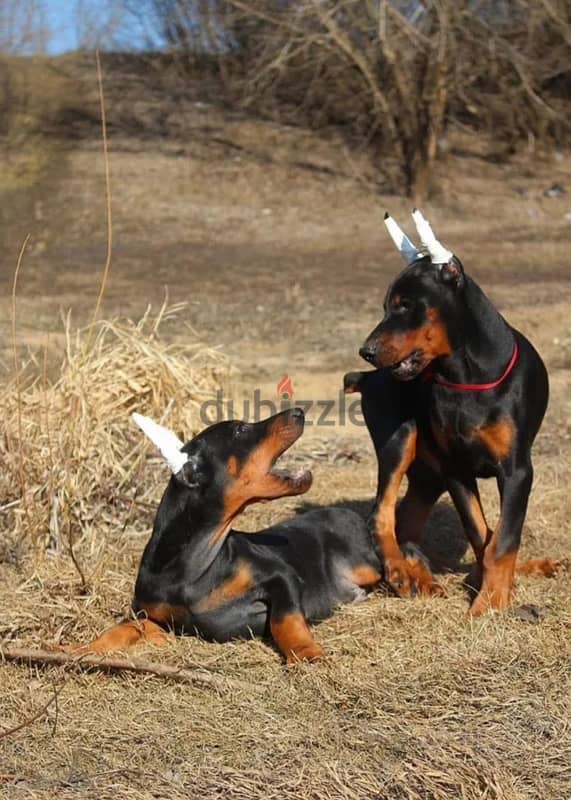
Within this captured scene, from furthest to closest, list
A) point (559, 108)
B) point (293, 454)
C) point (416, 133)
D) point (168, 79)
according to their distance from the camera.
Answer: point (168, 79)
point (559, 108)
point (416, 133)
point (293, 454)

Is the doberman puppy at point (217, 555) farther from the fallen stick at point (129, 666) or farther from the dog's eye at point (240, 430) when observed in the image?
the fallen stick at point (129, 666)

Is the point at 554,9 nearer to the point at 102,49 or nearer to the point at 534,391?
the point at 102,49

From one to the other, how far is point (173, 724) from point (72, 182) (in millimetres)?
16819

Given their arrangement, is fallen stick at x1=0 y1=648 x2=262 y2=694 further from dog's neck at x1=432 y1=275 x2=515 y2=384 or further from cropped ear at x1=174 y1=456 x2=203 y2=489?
dog's neck at x1=432 y1=275 x2=515 y2=384

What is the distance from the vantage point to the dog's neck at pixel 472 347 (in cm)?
575

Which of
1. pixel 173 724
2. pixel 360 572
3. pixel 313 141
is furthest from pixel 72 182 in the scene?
pixel 173 724

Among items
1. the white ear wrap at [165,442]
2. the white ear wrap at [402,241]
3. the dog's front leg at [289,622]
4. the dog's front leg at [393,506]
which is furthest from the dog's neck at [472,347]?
the white ear wrap at [165,442]

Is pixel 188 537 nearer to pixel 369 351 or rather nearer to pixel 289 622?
pixel 289 622

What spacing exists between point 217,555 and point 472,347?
1.49 metres

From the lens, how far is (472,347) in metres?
5.77

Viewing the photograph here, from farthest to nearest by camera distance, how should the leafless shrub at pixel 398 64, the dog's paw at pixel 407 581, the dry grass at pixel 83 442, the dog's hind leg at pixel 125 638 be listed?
1. the leafless shrub at pixel 398 64
2. the dry grass at pixel 83 442
3. the dog's paw at pixel 407 581
4. the dog's hind leg at pixel 125 638

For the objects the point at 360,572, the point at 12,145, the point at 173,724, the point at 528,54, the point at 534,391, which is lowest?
the point at 12,145

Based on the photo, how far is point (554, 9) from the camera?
1833 centimetres

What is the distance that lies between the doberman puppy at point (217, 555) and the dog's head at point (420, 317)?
20.0 inches
